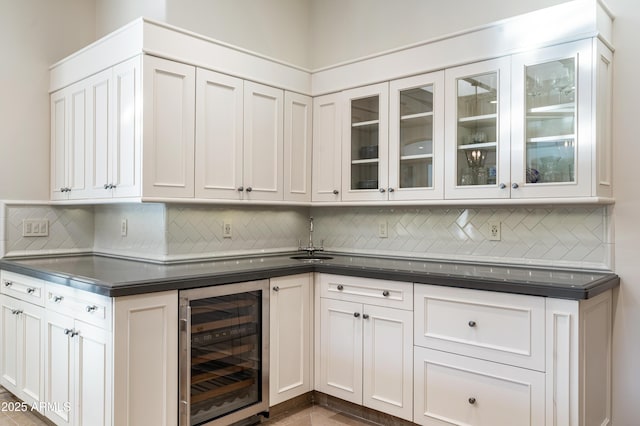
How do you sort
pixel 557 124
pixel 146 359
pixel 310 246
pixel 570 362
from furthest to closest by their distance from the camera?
pixel 310 246 < pixel 557 124 < pixel 146 359 < pixel 570 362

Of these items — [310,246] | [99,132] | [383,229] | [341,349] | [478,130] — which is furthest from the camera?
[310,246]

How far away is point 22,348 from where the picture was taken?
288 cm

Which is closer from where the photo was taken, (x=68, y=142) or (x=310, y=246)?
(x=68, y=142)

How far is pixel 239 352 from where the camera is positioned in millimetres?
2744

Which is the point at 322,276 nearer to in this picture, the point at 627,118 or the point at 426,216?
the point at 426,216

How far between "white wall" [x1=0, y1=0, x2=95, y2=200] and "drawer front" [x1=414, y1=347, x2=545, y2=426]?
111 inches

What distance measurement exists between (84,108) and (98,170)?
0.44 metres

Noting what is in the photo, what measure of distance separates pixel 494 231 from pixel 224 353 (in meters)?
1.71

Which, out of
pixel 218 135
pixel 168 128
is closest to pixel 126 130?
pixel 168 128

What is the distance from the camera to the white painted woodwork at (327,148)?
11.4 ft

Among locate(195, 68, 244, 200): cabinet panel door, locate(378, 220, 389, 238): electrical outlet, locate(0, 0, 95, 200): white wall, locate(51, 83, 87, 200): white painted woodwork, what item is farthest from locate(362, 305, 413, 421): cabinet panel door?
locate(0, 0, 95, 200): white wall

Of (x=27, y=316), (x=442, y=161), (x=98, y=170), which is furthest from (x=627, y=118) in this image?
(x=27, y=316)

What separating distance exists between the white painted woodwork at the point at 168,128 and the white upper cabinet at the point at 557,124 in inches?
71.6

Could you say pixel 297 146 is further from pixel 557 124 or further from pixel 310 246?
pixel 557 124
